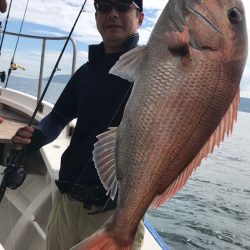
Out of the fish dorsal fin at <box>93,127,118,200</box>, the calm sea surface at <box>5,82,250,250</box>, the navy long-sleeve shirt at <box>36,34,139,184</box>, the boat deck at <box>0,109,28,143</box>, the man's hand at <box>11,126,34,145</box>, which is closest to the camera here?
the fish dorsal fin at <box>93,127,118,200</box>

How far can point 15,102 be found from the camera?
6.50 metres

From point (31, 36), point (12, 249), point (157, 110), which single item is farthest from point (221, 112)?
point (31, 36)

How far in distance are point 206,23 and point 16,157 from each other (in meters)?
2.10

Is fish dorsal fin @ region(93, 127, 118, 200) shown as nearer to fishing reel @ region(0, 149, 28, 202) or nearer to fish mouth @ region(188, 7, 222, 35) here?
fish mouth @ region(188, 7, 222, 35)

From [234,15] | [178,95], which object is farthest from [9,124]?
[234,15]

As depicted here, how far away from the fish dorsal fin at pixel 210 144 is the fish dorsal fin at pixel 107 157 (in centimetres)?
22

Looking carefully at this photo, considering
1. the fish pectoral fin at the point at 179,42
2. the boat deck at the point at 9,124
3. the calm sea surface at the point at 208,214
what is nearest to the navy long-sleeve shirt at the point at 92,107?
the fish pectoral fin at the point at 179,42

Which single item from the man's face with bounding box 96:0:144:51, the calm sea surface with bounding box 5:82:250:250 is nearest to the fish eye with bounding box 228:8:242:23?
the man's face with bounding box 96:0:144:51

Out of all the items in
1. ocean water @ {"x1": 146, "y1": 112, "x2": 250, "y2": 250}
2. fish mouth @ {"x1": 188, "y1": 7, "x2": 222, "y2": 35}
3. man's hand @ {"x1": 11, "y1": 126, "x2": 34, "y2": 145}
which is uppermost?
fish mouth @ {"x1": 188, "y1": 7, "x2": 222, "y2": 35}

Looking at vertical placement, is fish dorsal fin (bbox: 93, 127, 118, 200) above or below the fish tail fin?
above

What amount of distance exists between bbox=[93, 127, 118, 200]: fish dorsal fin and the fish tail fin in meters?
0.17

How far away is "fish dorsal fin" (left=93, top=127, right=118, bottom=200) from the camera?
1.70m

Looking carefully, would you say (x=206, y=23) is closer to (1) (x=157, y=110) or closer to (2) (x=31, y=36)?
(1) (x=157, y=110)

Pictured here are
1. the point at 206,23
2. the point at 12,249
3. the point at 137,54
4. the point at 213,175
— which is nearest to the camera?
the point at 206,23
